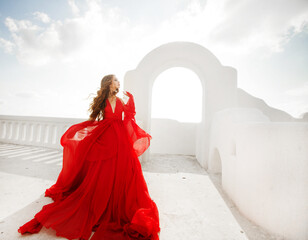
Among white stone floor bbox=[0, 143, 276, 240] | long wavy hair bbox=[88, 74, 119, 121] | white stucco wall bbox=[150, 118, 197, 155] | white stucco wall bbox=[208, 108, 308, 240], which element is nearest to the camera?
white stucco wall bbox=[208, 108, 308, 240]

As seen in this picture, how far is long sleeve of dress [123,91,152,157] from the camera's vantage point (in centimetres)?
298

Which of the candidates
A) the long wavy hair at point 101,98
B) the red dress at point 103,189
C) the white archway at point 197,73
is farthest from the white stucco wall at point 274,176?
the white archway at point 197,73

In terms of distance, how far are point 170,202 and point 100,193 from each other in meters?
1.42

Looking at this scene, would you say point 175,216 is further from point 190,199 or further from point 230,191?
point 230,191

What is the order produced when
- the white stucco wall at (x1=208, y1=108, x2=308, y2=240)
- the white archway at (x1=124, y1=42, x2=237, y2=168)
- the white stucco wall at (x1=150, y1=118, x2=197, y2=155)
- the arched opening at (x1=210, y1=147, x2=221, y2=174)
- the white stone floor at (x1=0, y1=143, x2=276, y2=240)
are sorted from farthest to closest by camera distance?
1. the white stucco wall at (x1=150, y1=118, x2=197, y2=155)
2. the white archway at (x1=124, y1=42, x2=237, y2=168)
3. the arched opening at (x1=210, y1=147, x2=221, y2=174)
4. the white stone floor at (x1=0, y1=143, x2=276, y2=240)
5. the white stucco wall at (x1=208, y1=108, x2=308, y2=240)

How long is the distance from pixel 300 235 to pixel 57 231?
9.76ft

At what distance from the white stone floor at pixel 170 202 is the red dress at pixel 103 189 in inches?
9.6

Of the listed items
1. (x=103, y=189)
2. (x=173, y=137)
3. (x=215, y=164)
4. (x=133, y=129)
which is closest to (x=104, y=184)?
(x=103, y=189)

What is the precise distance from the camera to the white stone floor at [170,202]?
2.27 m

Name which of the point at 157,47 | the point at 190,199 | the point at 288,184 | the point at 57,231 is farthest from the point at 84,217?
the point at 157,47

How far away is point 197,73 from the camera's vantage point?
6695 mm

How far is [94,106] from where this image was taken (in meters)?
3.00

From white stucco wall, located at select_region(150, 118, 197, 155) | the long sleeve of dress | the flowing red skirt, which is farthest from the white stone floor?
white stucco wall, located at select_region(150, 118, 197, 155)

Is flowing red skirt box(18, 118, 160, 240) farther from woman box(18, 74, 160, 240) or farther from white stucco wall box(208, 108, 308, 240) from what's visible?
white stucco wall box(208, 108, 308, 240)
